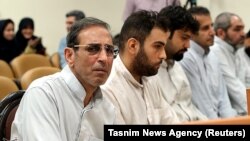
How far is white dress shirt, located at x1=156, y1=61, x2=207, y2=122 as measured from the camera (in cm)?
278

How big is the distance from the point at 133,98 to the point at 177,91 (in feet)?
2.33

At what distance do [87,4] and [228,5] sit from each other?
219 cm

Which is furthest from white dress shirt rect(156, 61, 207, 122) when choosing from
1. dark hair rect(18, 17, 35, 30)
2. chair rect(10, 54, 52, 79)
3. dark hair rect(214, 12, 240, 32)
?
dark hair rect(18, 17, 35, 30)

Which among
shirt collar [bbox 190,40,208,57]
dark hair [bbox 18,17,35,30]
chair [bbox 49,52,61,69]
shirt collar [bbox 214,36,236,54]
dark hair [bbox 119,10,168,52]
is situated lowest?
chair [bbox 49,52,61,69]

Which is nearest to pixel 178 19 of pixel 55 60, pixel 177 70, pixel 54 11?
pixel 177 70

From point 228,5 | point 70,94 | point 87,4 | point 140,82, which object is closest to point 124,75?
point 140,82

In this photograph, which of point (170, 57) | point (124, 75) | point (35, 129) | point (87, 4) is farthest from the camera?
point (87, 4)

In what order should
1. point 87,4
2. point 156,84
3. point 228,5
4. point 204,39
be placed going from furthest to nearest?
1. point 87,4
2. point 228,5
3. point 204,39
4. point 156,84

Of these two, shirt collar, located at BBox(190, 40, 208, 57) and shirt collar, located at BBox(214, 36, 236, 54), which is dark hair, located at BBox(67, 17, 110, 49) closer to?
shirt collar, located at BBox(190, 40, 208, 57)

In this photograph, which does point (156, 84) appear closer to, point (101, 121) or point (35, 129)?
point (101, 121)

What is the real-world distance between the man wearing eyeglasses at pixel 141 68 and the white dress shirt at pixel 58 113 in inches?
16.1

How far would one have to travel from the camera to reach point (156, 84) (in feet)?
7.88

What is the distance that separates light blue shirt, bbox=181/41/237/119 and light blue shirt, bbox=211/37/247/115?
0.16 m

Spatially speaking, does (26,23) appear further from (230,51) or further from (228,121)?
(228,121)
